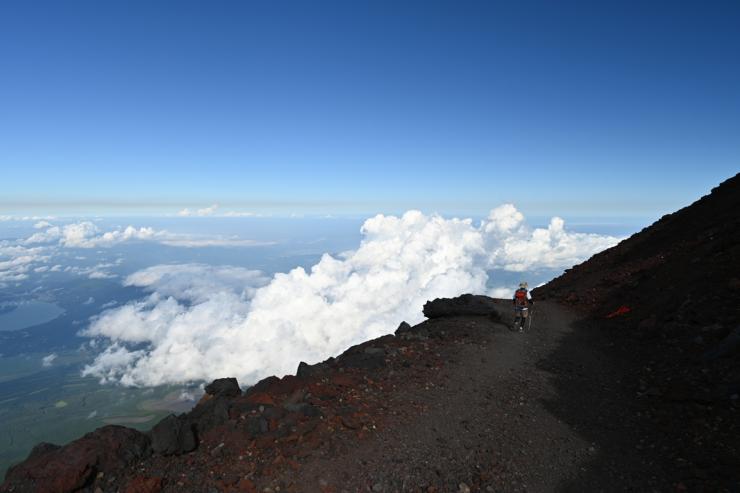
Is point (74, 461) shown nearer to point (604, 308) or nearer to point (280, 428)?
point (280, 428)

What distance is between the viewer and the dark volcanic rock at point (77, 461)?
764cm

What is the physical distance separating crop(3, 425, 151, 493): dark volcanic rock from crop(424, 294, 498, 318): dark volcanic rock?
15.4 m

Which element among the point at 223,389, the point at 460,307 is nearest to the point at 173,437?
the point at 223,389

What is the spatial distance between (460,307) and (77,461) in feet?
56.1

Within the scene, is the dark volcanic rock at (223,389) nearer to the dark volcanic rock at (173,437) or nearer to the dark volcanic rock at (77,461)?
the dark volcanic rock at (173,437)

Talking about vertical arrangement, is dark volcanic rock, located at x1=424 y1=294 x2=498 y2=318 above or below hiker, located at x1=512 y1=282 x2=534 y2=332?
below

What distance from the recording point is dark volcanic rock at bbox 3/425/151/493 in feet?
25.1

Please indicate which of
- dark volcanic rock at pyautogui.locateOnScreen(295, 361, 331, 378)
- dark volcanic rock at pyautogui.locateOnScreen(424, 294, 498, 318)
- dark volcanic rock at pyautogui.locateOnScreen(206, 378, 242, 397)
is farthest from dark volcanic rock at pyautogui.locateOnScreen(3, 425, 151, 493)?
dark volcanic rock at pyautogui.locateOnScreen(424, 294, 498, 318)

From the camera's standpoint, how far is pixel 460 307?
20.9m

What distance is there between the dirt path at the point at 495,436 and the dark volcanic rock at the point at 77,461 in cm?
388

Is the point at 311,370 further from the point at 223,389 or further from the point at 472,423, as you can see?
the point at 472,423

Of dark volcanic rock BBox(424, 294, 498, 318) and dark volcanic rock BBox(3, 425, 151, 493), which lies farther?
dark volcanic rock BBox(424, 294, 498, 318)

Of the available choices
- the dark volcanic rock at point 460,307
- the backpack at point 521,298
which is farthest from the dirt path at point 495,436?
the dark volcanic rock at point 460,307

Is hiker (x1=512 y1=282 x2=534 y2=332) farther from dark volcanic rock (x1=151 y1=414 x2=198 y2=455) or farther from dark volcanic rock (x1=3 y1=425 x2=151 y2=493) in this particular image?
dark volcanic rock (x1=3 y1=425 x2=151 y2=493)
